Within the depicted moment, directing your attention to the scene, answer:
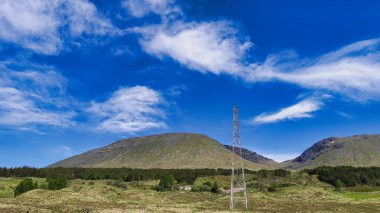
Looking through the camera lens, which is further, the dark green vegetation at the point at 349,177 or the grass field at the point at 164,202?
the dark green vegetation at the point at 349,177

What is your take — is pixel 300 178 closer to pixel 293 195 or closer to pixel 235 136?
pixel 293 195

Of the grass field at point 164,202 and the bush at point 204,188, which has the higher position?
the bush at point 204,188

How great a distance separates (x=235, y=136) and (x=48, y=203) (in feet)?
114

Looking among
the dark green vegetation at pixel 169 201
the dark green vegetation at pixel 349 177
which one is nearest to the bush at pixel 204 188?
the dark green vegetation at pixel 169 201

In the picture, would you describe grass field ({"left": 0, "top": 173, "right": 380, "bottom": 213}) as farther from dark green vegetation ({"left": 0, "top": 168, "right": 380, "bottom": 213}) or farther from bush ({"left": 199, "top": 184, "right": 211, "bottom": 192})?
bush ({"left": 199, "top": 184, "right": 211, "bottom": 192})

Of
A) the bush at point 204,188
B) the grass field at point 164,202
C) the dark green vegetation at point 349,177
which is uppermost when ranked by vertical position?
the dark green vegetation at point 349,177

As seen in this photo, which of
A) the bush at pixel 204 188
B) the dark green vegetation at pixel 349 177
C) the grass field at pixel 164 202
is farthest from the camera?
the dark green vegetation at pixel 349 177

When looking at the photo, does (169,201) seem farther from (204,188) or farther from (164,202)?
(204,188)

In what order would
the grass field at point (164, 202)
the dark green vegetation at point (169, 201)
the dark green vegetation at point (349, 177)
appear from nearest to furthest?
the grass field at point (164, 202)
the dark green vegetation at point (169, 201)
the dark green vegetation at point (349, 177)

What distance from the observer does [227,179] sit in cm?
17675

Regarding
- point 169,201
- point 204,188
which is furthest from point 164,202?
point 204,188

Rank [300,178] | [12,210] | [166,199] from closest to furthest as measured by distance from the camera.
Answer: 1. [12,210]
2. [166,199]
3. [300,178]

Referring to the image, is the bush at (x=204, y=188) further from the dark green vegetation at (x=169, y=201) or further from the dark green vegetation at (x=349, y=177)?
the dark green vegetation at (x=349, y=177)

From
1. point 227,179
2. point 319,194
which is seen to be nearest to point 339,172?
point 227,179
